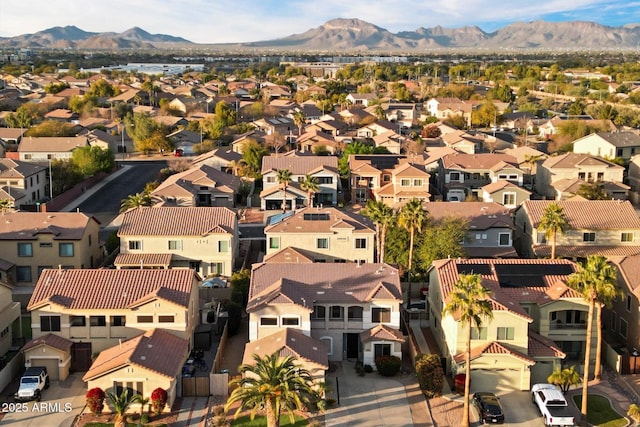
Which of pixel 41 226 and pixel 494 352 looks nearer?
pixel 494 352

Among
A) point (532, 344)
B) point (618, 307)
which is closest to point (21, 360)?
point (532, 344)

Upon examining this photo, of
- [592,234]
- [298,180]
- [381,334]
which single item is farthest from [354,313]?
[298,180]

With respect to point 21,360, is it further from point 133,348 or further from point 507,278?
point 507,278

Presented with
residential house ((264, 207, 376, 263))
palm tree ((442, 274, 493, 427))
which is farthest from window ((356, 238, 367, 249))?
palm tree ((442, 274, 493, 427))

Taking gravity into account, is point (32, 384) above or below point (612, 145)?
below

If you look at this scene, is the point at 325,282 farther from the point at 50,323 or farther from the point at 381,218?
the point at 50,323

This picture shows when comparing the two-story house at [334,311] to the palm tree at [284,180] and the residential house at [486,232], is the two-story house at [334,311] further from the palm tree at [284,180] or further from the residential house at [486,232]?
the palm tree at [284,180]
